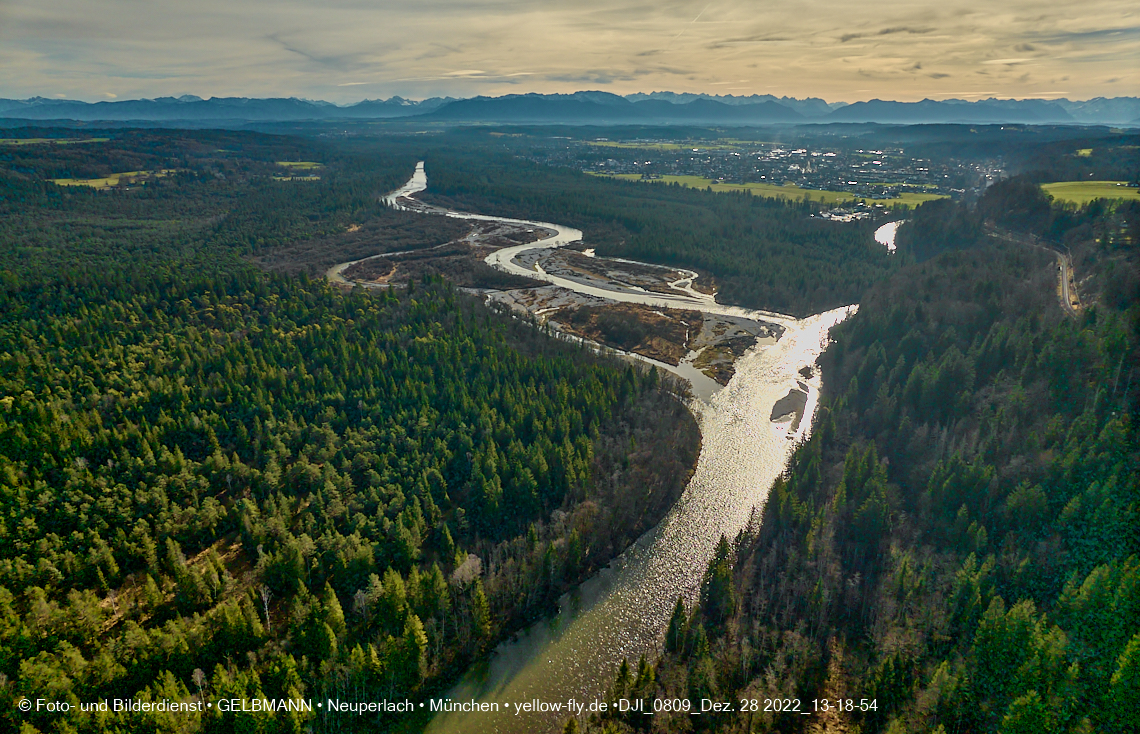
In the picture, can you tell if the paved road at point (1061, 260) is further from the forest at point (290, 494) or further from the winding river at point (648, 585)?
the forest at point (290, 494)

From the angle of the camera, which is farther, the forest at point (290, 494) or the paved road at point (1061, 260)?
the paved road at point (1061, 260)

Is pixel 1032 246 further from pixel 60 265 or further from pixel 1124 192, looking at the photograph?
pixel 60 265

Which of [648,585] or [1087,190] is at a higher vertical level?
[1087,190]

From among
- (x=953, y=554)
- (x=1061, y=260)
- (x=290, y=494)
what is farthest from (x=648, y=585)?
(x=1061, y=260)

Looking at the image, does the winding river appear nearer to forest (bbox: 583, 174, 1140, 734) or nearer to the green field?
forest (bbox: 583, 174, 1140, 734)

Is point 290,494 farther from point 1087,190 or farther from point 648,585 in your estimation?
point 1087,190

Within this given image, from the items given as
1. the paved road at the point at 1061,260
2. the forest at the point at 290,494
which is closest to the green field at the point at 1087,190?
the paved road at the point at 1061,260

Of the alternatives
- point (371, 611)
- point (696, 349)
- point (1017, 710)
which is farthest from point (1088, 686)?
point (696, 349)
